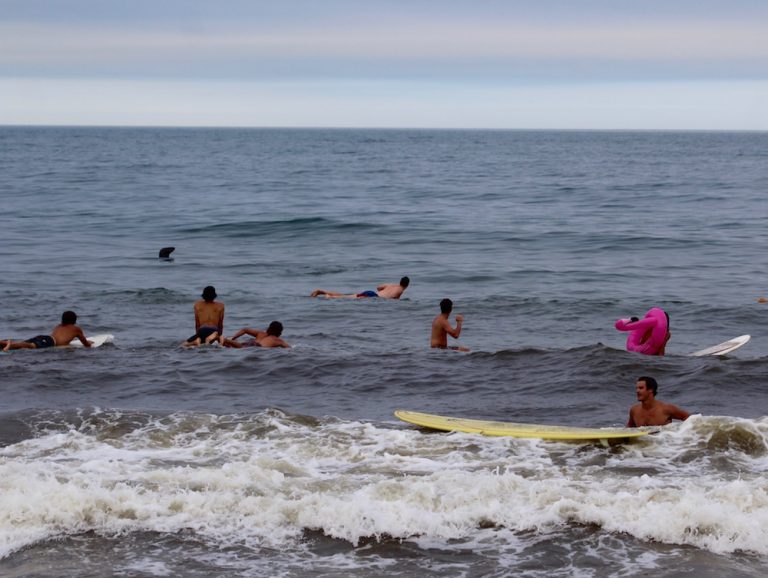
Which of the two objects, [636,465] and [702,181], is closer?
[636,465]

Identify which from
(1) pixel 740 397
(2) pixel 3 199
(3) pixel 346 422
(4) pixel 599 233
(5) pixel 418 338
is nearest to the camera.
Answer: (3) pixel 346 422

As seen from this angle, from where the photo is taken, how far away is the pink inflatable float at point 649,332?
52.0 ft

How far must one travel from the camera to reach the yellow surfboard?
37.4 feet

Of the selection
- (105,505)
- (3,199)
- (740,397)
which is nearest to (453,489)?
(105,505)

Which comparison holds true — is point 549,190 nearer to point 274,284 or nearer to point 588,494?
point 274,284

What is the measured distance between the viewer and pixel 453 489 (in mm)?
9945

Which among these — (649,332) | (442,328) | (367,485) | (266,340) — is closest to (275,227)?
(266,340)

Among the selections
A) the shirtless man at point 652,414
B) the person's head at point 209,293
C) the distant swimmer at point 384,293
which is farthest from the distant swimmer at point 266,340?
the shirtless man at point 652,414

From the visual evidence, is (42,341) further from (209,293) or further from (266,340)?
(266,340)

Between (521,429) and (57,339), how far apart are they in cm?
883

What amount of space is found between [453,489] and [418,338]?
9347mm

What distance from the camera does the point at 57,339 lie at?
1694 cm

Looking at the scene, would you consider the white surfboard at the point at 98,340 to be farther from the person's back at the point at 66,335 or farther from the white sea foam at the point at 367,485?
the white sea foam at the point at 367,485

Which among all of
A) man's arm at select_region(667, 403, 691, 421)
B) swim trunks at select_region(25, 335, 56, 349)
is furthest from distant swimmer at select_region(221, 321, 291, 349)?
man's arm at select_region(667, 403, 691, 421)
